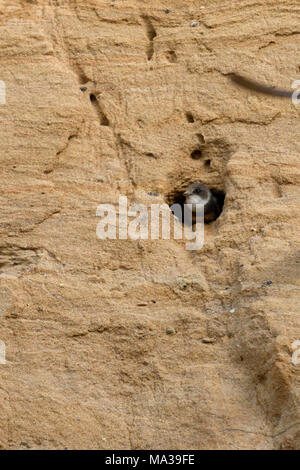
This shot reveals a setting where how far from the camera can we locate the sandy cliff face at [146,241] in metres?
3.21

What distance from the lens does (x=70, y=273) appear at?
3.46 m

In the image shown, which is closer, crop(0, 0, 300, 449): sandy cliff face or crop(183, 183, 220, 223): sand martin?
crop(0, 0, 300, 449): sandy cliff face

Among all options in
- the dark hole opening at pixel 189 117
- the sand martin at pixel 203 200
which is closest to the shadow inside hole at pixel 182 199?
the sand martin at pixel 203 200

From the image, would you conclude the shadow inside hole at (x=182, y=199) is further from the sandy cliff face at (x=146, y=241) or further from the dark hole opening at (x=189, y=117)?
the dark hole opening at (x=189, y=117)

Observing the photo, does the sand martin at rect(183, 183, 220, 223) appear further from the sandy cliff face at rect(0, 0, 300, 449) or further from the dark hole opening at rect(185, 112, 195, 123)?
the dark hole opening at rect(185, 112, 195, 123)

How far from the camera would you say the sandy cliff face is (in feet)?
10.5

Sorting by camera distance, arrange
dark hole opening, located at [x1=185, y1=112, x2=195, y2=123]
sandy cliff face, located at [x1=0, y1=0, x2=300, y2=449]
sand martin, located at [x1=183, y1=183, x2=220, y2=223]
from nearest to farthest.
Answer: sandy cliff face, located at [x1=0, y1=0, x2=300, y2=449] → sand martin, located at [x1=183, y1=183, x2=220, y2=223] → dark hole opening, located at [x1=185, y1=112, x2=195, y2=123]

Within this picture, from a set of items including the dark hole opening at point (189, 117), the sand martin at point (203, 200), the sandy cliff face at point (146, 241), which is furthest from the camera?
the dark hole opening at point (189, 117)

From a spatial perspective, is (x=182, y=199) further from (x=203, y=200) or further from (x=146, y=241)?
(x=146, y=241)

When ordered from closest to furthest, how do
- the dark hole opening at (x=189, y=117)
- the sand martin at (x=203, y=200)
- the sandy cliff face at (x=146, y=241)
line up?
the sandy cliff face at (x=146, y=241), the sand martin at (x=203, y=200), the dark hole opening at (x=189, y=117)

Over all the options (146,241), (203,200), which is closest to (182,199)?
(203,200)

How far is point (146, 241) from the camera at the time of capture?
3508mm

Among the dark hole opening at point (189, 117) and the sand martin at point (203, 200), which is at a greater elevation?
the dark hole opening at point (189, 117)

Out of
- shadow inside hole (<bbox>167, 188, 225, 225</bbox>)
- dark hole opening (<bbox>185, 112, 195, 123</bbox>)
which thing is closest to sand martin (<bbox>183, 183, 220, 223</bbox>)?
shadow inside hole (<bbox>167, 188, 225, 225</bbox>)
